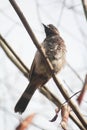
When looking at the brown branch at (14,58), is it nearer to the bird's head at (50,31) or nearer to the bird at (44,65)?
the bird at (44,65)

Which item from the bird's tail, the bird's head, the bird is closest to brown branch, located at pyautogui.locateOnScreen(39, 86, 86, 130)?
the bird's tail

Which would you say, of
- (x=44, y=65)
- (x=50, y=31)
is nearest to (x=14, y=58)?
(x=44, y=65)

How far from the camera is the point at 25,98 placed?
3926mm

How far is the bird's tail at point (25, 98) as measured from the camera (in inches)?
141

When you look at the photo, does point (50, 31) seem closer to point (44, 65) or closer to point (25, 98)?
point (44, 65)

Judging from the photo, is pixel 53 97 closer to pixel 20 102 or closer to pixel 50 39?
pixel 20 102

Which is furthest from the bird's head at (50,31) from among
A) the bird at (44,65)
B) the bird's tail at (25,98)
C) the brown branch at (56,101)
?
the brown branch at (56,101)

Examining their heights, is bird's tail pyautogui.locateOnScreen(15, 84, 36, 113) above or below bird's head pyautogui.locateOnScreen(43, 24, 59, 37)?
below

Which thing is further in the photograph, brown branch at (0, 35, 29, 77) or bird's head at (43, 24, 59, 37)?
bird's head at (43, 24, 59, 37)

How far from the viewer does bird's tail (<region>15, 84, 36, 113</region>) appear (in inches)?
141

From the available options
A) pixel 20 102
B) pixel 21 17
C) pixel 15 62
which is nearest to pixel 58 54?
pixel 20 102

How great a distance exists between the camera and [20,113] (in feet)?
11.4

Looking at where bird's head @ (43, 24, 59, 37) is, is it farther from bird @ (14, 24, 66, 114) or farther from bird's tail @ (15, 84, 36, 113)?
bird's tail @ (15, 84, 36, 113)

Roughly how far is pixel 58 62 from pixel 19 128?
7.27 feet
